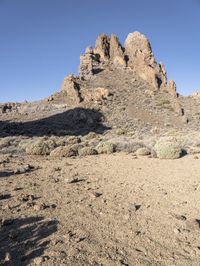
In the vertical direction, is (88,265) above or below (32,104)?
below

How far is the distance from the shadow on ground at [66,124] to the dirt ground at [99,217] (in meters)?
→ 32.6

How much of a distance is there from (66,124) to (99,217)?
4374 centimetres

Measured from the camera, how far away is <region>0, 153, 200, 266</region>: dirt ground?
5.23 m

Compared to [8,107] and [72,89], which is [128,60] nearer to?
[72,89]

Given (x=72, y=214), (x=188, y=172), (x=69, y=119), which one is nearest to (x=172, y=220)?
(x=72, y=214)

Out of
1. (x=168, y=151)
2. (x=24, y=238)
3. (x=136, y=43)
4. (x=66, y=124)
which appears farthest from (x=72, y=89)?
(x=24, y=238)

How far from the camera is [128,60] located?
236 feet

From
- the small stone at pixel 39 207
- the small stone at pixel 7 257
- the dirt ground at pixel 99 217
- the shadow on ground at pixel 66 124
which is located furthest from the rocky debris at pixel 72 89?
the small stone at pixel 7 257

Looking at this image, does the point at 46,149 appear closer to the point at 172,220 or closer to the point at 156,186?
the point at 156,186

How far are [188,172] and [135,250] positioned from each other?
7.69 m

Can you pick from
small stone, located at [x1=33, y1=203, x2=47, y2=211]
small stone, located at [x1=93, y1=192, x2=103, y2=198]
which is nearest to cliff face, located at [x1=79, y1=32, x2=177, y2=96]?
small stone, located at [x1=93, y1=192, x2=103, y2=198]

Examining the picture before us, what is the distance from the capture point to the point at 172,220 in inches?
274

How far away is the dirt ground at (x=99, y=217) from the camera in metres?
5.23

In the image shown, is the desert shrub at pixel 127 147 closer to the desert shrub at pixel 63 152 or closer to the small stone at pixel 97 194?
the desert shrub at pixel 63 152
